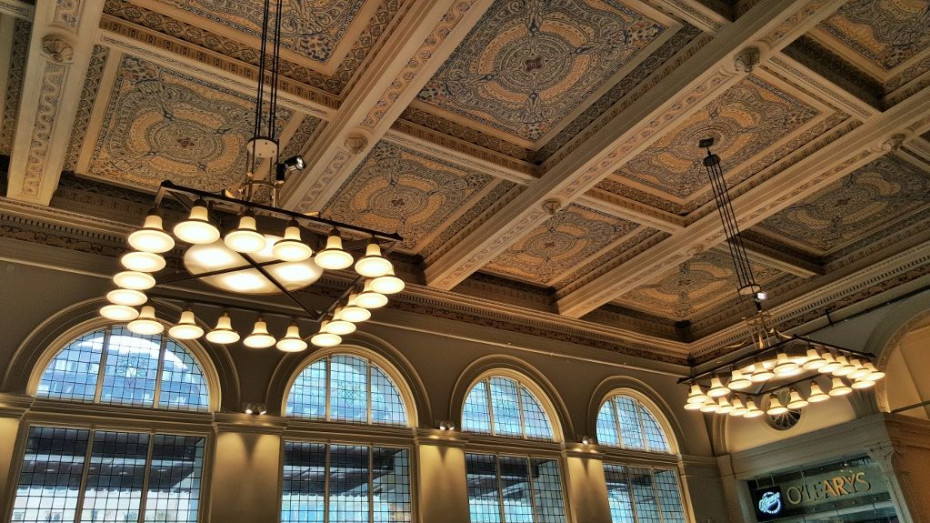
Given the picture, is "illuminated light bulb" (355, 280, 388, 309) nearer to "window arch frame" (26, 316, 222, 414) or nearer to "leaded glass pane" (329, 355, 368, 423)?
"window arch frame" (26, 316, 222, 414)

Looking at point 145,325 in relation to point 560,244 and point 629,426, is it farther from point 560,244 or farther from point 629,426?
point 629,426

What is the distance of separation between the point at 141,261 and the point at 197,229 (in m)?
0.58

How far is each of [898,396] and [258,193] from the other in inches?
450

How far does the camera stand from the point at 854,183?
383 inches

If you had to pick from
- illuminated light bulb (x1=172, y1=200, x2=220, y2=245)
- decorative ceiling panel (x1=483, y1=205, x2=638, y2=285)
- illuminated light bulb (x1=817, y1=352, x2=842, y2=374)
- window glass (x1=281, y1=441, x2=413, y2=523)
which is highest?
decorative ceiling panel (x1=483, y1=205, x2=638, y2=285)

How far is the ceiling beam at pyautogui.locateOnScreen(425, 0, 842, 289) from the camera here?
20.6 feet

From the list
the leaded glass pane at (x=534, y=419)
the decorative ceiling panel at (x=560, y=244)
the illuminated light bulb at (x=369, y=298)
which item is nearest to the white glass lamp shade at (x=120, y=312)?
the illuminated light bulb at (x=369, y=298)

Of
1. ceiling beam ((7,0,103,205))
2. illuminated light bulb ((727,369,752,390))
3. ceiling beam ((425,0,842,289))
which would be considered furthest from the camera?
illuminated light bulb ((727,369,752,390))

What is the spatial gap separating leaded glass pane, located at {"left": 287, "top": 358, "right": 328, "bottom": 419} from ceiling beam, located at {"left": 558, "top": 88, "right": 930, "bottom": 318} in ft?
15.8

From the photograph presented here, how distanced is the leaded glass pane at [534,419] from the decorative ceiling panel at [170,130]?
19.7ft

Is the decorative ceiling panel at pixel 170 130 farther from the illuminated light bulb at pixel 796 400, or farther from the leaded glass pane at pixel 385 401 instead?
the illuminated light bulb at pixel 796 400

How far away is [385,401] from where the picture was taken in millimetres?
9852

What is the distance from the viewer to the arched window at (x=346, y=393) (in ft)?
30.0

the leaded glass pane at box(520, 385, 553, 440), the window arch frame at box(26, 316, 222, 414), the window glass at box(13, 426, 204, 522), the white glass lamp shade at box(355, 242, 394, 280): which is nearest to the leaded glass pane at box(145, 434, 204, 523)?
the window glass at box(13, 426, 204, 522)
